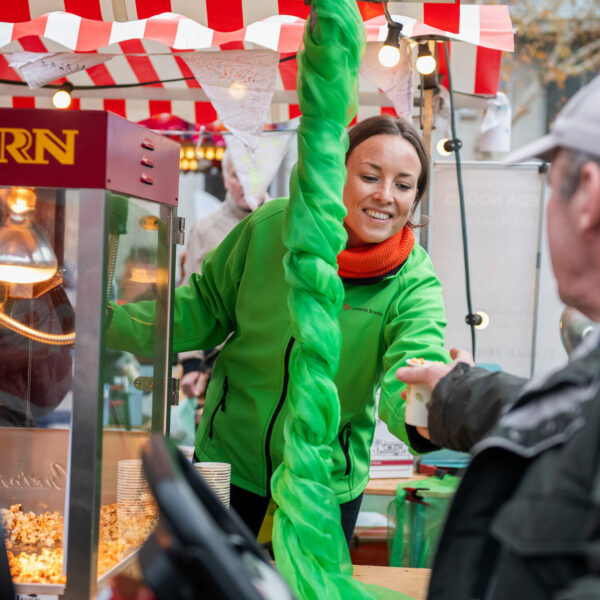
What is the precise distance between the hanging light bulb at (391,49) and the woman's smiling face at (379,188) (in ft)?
3.18

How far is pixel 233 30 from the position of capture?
3199 mm

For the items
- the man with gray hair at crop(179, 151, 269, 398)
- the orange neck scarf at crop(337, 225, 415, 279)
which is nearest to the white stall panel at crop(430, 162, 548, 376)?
the man with gray hair at crop(179, 151, 269, 398)

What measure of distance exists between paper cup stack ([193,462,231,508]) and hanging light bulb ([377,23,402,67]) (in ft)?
5.55

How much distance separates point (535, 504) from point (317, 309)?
861mm

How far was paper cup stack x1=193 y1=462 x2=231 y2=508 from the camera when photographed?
180 cm

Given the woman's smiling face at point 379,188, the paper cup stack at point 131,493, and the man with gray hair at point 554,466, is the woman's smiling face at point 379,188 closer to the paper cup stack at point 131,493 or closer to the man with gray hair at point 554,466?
the paper cup stack at point 131,493

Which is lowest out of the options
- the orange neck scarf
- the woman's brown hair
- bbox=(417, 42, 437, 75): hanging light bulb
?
the orange neck scarf

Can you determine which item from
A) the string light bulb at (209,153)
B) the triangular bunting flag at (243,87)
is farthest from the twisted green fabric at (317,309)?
the string light bulb at (209,153)

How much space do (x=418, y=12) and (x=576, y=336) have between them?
1.39 metres

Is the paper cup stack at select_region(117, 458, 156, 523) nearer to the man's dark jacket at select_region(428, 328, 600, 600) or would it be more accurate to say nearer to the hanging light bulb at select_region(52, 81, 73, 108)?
the man's dark jacket at select_region(428, 328, 600, 600)

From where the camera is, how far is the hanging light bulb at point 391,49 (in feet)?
9.29

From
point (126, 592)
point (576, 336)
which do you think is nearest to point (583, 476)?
point (126, 592)

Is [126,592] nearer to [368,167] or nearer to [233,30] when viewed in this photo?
[368,167]

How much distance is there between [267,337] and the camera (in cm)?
198
